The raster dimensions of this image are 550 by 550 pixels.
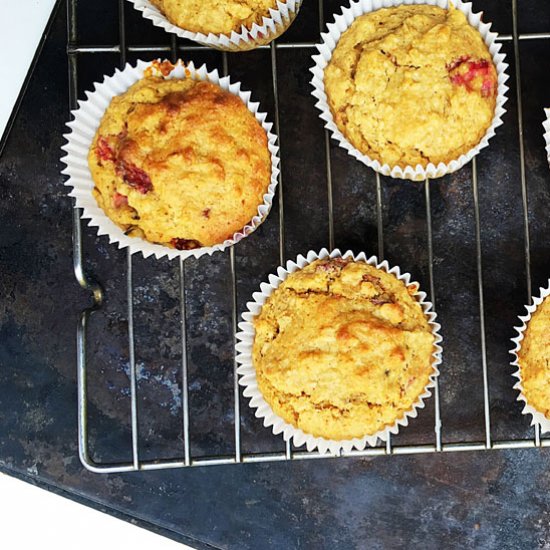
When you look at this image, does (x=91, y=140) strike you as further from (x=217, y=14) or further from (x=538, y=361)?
(x=538, y=361)

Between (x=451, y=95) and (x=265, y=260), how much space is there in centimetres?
98

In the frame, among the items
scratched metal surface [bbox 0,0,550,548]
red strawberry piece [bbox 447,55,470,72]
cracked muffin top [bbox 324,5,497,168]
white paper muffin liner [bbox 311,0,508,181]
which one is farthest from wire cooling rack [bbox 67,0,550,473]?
red strawberry piece [bbox 447,55,470,72]

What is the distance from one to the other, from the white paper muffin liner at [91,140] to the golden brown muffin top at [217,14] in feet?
0.46

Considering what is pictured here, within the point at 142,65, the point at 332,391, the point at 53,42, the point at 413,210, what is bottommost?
the point at 332,391

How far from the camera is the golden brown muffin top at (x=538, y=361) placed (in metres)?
2.38

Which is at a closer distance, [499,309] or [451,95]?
[451,95]

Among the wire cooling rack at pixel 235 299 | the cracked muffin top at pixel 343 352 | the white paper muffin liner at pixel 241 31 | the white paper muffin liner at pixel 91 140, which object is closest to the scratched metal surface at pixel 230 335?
the wire cooling rack at pixel 235 299

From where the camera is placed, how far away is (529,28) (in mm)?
2871

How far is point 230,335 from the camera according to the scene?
9.59 ft

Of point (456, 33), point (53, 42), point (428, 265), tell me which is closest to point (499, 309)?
point (428, 265)

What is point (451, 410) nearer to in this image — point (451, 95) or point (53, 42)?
point (451, 95)

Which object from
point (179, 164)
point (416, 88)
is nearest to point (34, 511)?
point (179, 164)

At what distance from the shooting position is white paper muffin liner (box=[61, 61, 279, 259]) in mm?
2506

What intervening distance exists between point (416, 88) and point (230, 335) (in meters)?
1.21
